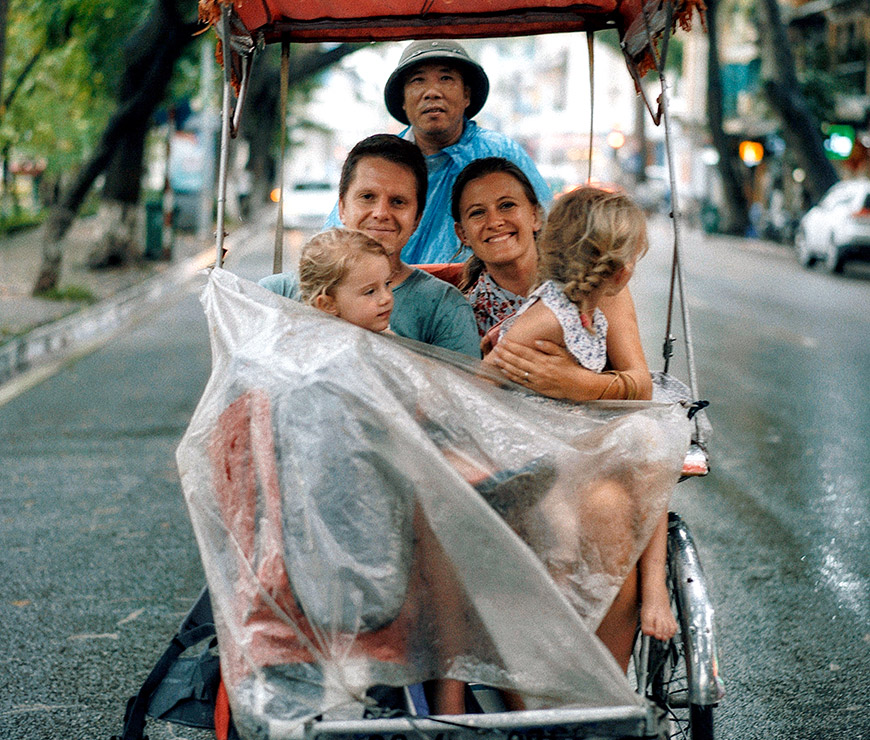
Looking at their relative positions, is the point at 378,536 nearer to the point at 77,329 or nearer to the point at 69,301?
the point at 77,329

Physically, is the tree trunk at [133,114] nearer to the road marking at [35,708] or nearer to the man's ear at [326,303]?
the road marking at [35,708]

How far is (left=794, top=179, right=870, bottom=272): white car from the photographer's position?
20.3m

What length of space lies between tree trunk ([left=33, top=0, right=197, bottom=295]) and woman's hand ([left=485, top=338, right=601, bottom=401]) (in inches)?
492

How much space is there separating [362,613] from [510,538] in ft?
1.12

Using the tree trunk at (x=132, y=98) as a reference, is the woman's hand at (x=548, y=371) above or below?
below

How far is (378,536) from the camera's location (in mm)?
2275

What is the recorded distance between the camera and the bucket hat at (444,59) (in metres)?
4.14

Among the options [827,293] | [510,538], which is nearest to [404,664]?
[510,538]

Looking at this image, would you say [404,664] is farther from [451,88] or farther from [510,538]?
[451,88]

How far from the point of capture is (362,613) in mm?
2260

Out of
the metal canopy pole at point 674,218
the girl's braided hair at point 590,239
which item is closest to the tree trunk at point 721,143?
the metal canopy pole at point 674,218

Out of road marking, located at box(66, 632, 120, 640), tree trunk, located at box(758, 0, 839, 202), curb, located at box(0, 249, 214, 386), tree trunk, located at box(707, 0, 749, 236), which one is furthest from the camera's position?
tree trunk, located at box(707, 0, 749, 236)

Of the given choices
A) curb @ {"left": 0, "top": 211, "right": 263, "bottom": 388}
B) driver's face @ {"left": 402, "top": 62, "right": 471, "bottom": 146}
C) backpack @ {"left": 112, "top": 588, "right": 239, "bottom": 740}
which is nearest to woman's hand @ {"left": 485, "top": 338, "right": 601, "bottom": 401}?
backpack @ {"left": 112, "top": 588, "right": 239, "bottom": 740}

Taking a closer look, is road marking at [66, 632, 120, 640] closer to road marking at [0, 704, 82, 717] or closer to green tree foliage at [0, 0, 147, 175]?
road marking at [0, 704, 82, 717]
